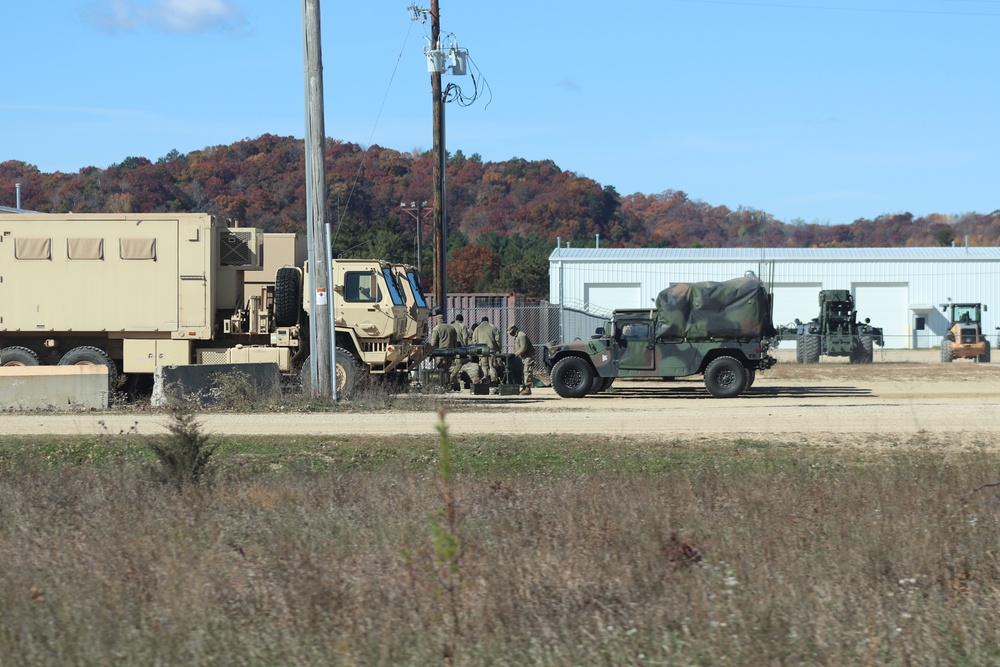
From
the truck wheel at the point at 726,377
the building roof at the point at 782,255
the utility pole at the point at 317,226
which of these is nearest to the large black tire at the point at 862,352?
the truck wheel at the point at 726,377

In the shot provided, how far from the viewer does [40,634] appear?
575cm

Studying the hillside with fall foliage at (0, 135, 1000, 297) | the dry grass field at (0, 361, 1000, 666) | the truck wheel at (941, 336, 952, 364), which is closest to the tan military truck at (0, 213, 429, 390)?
the dry grass field at (0, 361, 1000, 666)

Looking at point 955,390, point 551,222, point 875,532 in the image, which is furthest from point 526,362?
point 551,222

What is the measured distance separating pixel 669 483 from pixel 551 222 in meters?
91.8

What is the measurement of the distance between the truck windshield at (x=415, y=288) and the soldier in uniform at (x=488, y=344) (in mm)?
1683

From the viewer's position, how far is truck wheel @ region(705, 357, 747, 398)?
893 inches

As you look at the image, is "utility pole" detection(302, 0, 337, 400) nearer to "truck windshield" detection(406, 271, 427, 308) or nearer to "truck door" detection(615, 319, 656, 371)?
"truck windshield" detection(406, 271, 427, 308)

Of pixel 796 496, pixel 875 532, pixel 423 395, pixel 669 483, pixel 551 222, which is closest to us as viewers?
pixel 875 532

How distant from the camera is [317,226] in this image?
19484mm

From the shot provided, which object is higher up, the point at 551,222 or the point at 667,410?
the point at 551,222

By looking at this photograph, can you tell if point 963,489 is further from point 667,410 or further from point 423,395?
point 423,395

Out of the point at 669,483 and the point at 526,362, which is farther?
the point at 526,362

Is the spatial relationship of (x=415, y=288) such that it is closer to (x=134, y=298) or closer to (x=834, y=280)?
(x=134, y=298)

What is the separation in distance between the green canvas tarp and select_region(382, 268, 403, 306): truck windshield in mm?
5197
